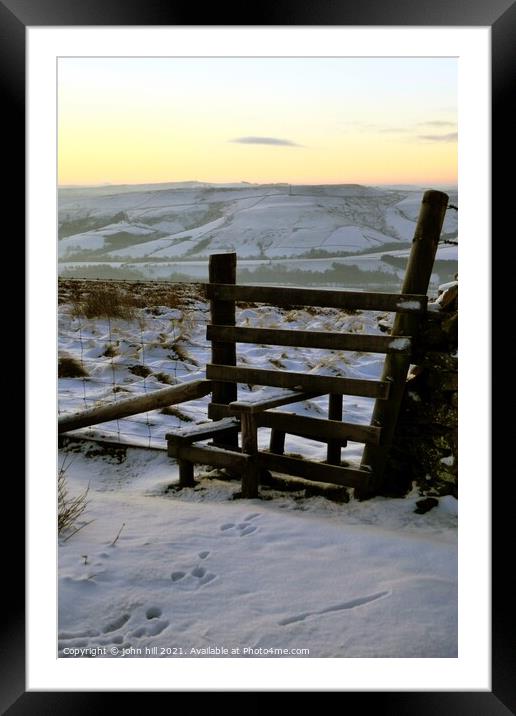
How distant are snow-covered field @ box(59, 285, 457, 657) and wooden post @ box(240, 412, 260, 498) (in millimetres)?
132

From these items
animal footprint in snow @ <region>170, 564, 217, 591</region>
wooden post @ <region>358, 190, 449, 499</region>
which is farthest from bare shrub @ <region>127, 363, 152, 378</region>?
animal footprint in snow @ <region>170, 564, 217, 591</region>

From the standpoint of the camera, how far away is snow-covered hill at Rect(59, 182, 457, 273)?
9.85 m

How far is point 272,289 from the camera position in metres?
5.43

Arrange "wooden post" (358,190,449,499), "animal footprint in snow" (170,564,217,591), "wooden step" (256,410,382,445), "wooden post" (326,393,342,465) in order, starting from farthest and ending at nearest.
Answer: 1. "wooden post" (326,393,342,465)
2. "wooden step" (256,410,382,445)
3. "wooden post" (358,190,449,499)
4. "animal footprint in snow" (170,564,217,591)

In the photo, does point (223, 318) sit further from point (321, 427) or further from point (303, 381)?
point (321, 427)

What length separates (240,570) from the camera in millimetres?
4035

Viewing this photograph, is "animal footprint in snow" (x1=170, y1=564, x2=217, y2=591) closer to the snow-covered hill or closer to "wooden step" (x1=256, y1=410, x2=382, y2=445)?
"wooden step" (x1=256, y1=410, x2=382, y2=445)

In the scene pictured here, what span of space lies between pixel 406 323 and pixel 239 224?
738cm
